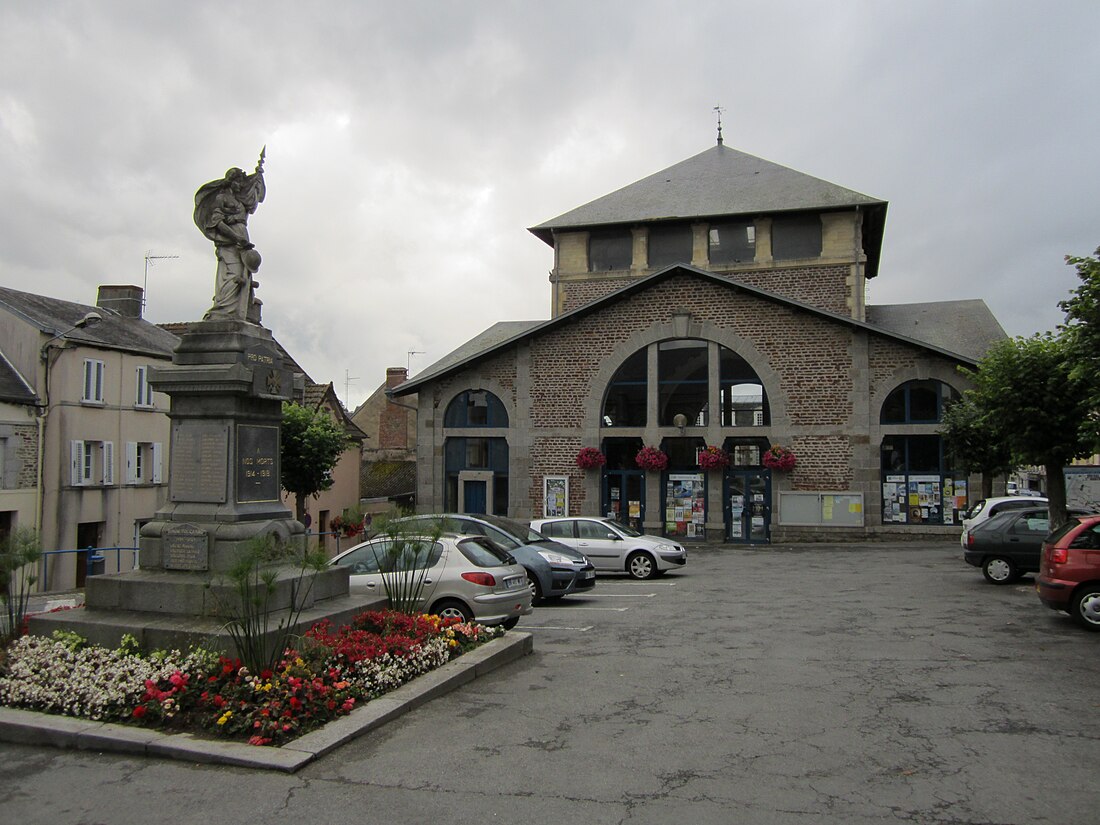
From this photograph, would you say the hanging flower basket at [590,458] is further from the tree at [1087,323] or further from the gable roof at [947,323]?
the tree at [1087,323]

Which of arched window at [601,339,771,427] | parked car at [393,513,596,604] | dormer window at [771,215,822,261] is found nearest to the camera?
parked car at [393,513,596,604]

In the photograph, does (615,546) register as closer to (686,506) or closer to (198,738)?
(686,506)

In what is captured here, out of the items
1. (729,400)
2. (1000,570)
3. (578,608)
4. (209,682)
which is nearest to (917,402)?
(729,400)

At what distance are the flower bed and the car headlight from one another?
22.3ft

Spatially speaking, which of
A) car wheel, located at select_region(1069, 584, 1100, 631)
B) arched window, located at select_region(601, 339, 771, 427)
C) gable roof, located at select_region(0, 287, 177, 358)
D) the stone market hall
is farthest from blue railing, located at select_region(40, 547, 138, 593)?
car wheel, located at select_region(1069, 584, 1100, 631)

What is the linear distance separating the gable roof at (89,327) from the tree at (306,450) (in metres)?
7.00

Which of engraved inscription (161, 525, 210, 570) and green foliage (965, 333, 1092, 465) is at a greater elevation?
green foliage (965, 333, 1092, 465)

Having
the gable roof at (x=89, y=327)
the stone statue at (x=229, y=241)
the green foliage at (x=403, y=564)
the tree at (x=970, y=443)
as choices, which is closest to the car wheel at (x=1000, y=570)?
the tree at (x=970, y=443)

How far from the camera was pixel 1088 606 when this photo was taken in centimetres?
1130

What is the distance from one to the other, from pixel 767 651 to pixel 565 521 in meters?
9.32

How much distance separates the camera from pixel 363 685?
291 inches

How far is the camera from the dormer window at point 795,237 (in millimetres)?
31016

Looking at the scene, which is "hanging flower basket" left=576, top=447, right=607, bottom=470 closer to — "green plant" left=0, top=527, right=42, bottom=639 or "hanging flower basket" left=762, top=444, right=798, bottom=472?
"hanging flower basket" left=762, top=444, right=798, bottom=472

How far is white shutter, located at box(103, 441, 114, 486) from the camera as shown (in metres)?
27.9
